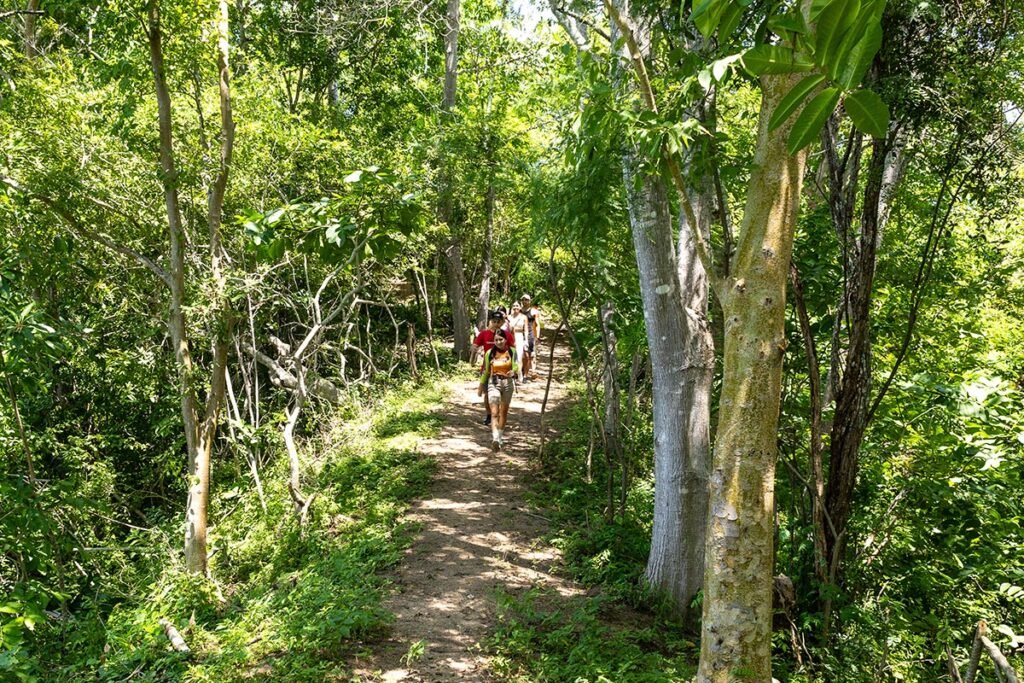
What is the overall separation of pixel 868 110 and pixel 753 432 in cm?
153

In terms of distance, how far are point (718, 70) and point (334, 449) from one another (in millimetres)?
10512

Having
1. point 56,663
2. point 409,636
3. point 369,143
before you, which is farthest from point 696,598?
point 369,143

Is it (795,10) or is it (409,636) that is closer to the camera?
(795,10)

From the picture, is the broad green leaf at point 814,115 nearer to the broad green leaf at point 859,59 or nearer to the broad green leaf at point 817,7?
the broad green leaf at point 859,59

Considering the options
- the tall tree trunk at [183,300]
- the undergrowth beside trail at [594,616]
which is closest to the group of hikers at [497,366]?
the undergrowth beside trail at [594,616]

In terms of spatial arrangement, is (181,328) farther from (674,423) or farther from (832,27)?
(832,27)

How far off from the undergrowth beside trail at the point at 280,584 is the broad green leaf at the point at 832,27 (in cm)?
513

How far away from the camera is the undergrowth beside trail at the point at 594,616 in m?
5.28

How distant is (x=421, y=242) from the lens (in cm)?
1403

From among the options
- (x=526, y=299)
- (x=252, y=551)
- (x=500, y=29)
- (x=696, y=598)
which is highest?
(x=500, y=29)

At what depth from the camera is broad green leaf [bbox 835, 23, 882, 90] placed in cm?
135

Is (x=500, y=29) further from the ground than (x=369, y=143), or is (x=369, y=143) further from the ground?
(x=500, y=29)

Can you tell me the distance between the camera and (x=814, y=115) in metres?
1.38

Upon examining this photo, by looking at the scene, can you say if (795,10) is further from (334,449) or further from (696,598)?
(334,449)
